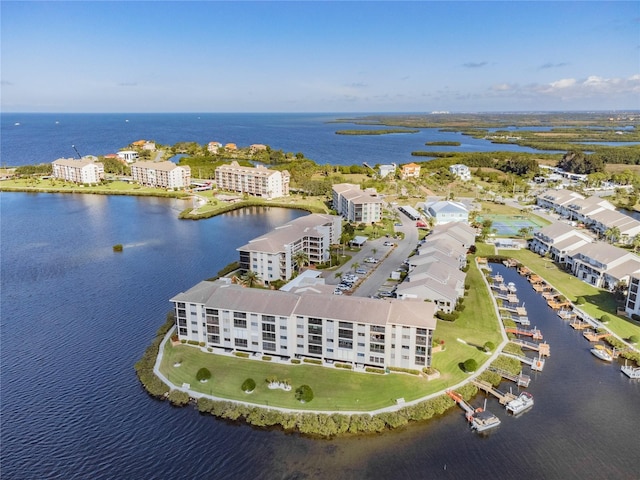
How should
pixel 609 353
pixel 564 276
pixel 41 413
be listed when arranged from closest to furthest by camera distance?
pixel 41 413
pixel 609 353
pixel 564 276

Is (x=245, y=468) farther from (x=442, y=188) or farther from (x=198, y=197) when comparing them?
(x=442, y=188)

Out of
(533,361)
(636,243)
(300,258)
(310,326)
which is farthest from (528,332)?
(636,243)

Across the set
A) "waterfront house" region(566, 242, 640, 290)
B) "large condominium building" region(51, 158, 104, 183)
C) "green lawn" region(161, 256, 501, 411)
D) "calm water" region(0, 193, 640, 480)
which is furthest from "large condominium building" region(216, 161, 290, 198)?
"green lawn" region(161, 256, 501, 411)

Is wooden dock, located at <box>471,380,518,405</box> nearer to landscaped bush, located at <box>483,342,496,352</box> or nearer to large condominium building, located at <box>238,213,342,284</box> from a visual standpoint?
landscaped bush, located at <box>483,342,496,352</box>

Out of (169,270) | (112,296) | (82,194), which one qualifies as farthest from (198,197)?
(112,296)

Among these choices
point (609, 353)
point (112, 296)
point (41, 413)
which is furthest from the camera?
point (112, 296)

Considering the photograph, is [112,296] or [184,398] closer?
[184,398]

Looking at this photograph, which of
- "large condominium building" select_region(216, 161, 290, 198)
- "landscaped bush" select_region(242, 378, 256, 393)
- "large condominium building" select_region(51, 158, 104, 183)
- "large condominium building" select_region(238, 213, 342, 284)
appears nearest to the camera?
"landscaped bush" select_region(242, 378, 256, 393)

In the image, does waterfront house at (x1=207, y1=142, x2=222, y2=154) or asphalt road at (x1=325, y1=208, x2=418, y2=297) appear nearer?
asphalt road at (x1=325, y1=208, x2=418, y2=297)
